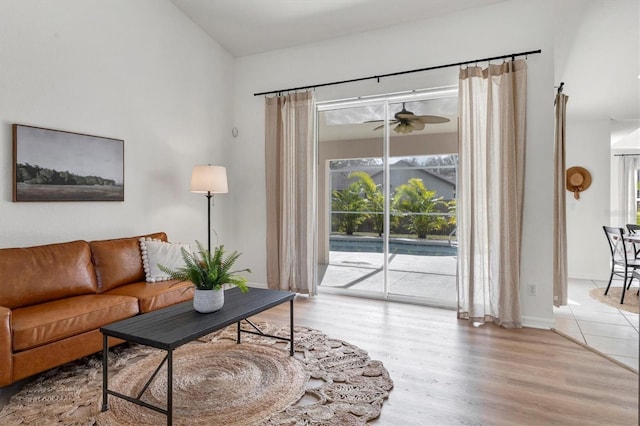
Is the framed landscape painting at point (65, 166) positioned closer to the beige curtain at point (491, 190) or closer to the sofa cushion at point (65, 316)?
the sofa cushion at point (65, 316)

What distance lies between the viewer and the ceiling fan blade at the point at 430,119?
426cm

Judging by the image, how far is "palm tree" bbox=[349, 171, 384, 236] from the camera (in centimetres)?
461

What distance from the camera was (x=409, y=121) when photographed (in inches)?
174

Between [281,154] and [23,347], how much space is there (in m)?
3.21

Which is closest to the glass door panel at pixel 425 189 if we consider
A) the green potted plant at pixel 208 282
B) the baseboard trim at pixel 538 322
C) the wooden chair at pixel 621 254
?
the baseboard trim at pixel 538 322

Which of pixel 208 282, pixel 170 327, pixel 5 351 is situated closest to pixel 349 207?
pixel 208 282

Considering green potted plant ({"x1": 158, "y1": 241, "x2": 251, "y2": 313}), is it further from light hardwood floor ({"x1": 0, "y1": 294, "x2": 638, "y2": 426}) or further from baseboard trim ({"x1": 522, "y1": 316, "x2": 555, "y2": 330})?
baseboard trim ({"x1": 522, "y1": 316, "x2": 555, "y2": 330})

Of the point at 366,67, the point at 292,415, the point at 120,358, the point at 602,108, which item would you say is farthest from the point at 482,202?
the point at 120,358

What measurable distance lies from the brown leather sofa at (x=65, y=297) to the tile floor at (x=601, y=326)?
361 centimetres

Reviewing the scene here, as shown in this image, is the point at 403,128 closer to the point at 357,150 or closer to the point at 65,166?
the point at 357,150

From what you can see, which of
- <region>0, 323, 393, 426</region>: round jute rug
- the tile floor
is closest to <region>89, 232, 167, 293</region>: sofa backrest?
<region>0, 323, 393, 426</region>: round jute rug

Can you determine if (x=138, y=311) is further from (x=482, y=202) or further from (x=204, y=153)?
(x=482, y=202)

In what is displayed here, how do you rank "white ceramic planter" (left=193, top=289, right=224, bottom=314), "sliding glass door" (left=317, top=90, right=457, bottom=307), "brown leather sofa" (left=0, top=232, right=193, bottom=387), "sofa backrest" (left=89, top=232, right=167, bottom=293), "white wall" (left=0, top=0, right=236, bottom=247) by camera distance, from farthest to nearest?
"sliding glass door" (left=317, top=90, right=457, bottom=307)
"sofa backrest" (left=89, top=232, right=167, bottom=293)
"white wall" (left=0, top=0, right=236, bottom=247)
"white ceramic planter" (left=193, top=289, right=224, bottom=314)
"brown leather sofa" (left=0, top=232, right=193, bottom=387)

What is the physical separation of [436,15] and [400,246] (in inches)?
104
